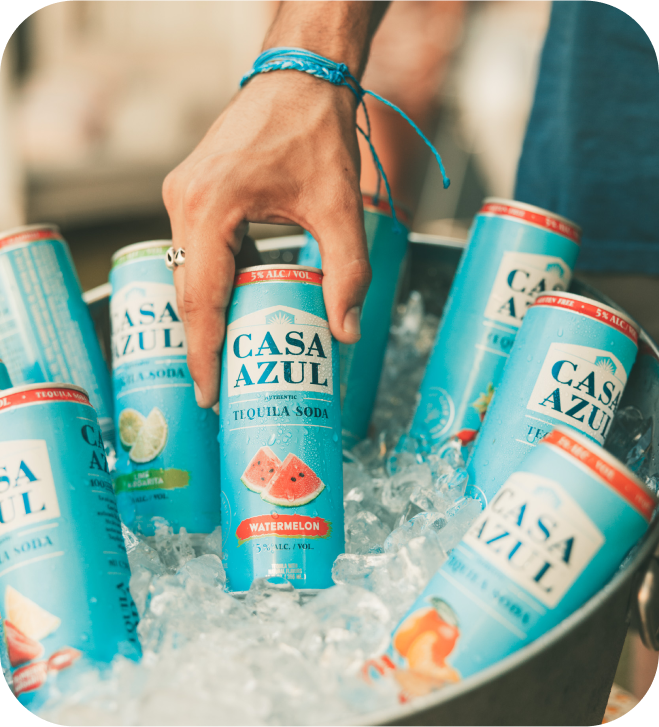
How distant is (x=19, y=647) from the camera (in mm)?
674

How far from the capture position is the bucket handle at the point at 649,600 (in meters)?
0.60

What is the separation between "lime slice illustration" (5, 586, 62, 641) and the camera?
2.19ft

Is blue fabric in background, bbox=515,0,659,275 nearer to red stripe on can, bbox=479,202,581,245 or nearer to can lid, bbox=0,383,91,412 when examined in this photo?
red stripe on can, bbox=479,202,581,245

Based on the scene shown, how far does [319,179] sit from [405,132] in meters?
0.99

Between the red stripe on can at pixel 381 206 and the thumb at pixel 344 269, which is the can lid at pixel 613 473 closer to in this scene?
the thumb at pixel 344 269

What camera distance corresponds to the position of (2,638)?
0.76 m

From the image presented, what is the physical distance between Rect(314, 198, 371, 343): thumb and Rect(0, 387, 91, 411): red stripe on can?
0.34 m

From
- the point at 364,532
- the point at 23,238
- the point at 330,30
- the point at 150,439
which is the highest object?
the point at 330,30

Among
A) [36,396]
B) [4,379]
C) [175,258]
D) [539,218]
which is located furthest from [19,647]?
[539,218]

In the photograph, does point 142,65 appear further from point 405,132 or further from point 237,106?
point 237,106

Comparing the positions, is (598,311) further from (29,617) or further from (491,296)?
(29,617)

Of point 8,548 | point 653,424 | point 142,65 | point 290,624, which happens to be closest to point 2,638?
point 8,548

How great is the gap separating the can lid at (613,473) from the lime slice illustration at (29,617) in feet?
1.83

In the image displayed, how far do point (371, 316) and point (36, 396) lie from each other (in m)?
0.54
